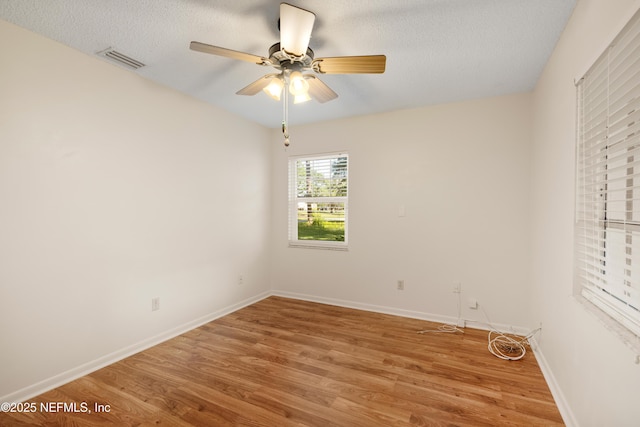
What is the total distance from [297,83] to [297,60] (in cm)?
14

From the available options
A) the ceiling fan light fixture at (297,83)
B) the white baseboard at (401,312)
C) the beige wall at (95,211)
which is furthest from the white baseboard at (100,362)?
the ceiling fan light fixture at (297,83)

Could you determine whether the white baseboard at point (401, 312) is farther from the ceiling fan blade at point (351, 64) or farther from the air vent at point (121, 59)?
the air vent at point (121, 59)

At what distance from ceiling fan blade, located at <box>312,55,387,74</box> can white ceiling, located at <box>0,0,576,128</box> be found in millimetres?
251

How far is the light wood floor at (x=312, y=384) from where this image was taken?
5.80 ft

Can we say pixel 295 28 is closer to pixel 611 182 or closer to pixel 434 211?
pixel 611 182

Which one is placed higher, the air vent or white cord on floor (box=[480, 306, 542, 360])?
the air vent

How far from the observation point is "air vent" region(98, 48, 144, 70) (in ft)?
7.26

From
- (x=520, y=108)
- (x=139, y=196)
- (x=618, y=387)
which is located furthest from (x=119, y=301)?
(x=520, y=108)

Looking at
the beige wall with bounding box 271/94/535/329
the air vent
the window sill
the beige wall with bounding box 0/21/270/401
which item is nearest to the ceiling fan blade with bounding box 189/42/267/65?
the air vent

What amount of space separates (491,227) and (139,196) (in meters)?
3.44

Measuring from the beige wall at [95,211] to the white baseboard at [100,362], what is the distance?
1 cm

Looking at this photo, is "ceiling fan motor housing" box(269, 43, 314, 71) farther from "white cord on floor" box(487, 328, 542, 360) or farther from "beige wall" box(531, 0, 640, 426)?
"white cord on floor" box(487, 328, 542, 360)

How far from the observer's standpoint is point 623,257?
1.33 metres

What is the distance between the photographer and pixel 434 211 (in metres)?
3.33
